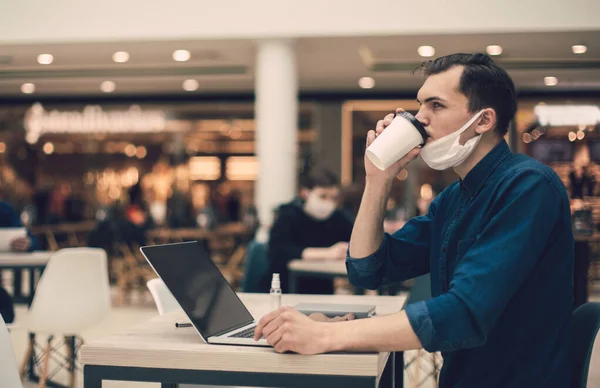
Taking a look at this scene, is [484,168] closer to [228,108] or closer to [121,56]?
[121,56]

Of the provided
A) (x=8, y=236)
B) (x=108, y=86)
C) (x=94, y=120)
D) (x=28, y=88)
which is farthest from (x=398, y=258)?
(x=94, y=120)

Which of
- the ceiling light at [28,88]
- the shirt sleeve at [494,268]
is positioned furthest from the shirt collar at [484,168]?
the ceiling light at [28,88]

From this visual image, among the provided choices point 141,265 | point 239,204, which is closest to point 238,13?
point 141,265

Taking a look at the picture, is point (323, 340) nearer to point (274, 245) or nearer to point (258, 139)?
point (274, 245)

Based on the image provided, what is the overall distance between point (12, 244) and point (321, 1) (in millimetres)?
4894

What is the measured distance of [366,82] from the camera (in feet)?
40.8

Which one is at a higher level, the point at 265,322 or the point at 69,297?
the point at 265,322

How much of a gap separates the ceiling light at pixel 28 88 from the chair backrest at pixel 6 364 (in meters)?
11.4

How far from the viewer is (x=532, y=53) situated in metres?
10.1

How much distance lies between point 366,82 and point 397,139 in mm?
10907

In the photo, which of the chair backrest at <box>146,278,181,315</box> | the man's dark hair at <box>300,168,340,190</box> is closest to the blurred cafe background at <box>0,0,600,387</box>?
the man's dark hair at <box>300,168,340,190</box>

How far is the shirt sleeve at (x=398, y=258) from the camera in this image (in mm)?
1967

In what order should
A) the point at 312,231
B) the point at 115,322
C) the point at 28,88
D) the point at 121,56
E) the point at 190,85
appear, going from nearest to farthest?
the point at 312,231 → the point at 115,322 → the point at 121,56 → the point at 190,85 → the point at 28,88

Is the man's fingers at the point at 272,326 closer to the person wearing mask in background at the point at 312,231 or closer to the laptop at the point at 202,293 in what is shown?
the laptop at the point at 202,293
